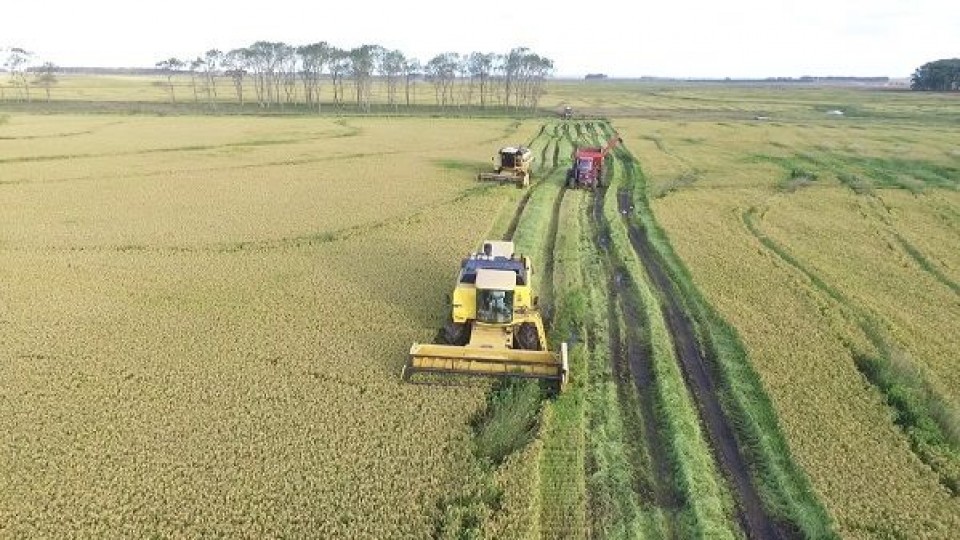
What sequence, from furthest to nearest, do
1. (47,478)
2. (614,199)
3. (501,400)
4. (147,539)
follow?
(614,199) < (501,400) < (47,478) < (147,539)

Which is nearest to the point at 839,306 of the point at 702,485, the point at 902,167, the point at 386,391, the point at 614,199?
the point at 702,485

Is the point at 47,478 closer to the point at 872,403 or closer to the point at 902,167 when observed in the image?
the point at 872,403

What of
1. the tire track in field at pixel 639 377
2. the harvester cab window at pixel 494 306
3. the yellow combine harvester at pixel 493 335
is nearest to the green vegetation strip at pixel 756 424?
the tire track in field at pixel 639 377

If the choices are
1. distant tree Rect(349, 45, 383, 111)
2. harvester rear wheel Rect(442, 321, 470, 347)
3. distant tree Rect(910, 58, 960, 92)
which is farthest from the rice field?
distant tree Rect(910, 58, 960, 92)

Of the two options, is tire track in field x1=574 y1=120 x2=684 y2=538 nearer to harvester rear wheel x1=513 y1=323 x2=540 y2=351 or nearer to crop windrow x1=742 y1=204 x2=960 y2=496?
harvester rear wheel x1=513 y1=323 x2=540 y2=351

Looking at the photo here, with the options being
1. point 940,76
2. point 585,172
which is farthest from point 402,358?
point 940,76

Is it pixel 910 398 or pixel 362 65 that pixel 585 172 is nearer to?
pixel 910 398
